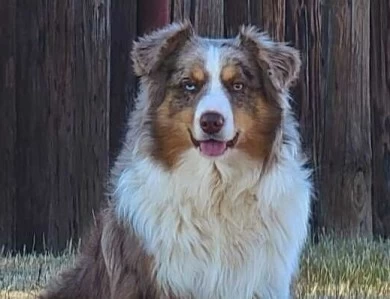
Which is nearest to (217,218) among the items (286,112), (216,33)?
(286,112)

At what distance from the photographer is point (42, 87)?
8.80 m

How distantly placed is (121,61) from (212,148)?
2.78m

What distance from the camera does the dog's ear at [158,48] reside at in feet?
21.1

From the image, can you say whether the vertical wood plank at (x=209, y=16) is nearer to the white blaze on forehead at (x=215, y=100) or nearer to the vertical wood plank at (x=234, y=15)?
the vertical wood plank at (x=234, y=15)

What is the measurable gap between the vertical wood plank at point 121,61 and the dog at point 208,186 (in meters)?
2.35

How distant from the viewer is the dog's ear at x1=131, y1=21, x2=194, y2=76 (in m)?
6.44

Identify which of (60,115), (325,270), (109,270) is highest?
(60,115)

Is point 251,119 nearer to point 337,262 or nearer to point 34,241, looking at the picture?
point 337,262

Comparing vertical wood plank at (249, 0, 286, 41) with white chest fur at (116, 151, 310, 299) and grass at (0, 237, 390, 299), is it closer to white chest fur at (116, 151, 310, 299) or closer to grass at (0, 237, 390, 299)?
grass at (0, 237, 390, 299)

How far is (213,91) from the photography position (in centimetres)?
618

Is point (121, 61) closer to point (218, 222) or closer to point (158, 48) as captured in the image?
point (158, 48)

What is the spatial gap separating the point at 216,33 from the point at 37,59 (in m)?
1.27

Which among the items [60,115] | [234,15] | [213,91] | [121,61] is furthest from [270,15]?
[213,91]

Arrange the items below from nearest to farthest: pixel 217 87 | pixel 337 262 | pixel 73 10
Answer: pixel 217 87 → pixel 337 262 → pixel 73 10
